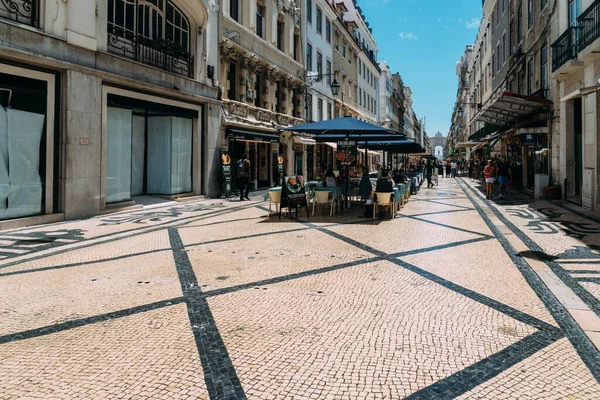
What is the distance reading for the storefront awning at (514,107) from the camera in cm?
1641

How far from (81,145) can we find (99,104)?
136 cm

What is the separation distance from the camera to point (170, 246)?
807 centimetres

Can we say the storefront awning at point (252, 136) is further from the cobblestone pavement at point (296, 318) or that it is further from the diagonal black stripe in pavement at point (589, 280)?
the diagonal black stripe in pavement at point (589, 280)

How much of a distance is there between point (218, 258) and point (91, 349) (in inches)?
138

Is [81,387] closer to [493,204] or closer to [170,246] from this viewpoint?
[170,246]

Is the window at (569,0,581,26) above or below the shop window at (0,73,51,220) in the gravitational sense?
above

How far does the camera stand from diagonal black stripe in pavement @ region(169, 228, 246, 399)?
2910 mm

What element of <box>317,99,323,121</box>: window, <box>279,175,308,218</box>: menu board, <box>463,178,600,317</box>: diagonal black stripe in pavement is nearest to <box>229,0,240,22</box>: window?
<box>279,175,308,218</box>: menu board

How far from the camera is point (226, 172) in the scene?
18.2m

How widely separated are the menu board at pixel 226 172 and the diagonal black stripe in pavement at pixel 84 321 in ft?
44.2

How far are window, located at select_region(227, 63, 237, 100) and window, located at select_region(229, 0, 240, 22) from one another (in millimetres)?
2340

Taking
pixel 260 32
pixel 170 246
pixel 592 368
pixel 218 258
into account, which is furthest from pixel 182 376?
pixel 260 32

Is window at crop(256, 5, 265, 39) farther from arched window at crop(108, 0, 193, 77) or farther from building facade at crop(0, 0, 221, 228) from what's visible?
arched window at crop(108, 0, 193, 77)

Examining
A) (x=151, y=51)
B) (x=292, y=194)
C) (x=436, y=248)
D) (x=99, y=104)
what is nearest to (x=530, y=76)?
(x=292, y=194)
